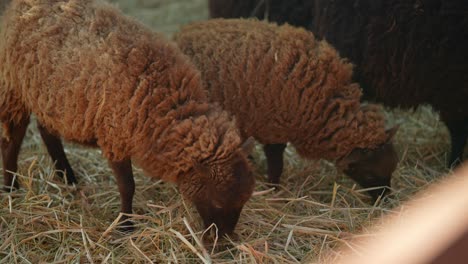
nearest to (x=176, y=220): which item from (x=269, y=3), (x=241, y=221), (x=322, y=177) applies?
(x=241, y=221)

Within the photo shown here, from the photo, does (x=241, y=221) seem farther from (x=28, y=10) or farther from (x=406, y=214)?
(x=28, y=10)

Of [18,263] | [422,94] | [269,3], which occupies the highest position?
[269,3]

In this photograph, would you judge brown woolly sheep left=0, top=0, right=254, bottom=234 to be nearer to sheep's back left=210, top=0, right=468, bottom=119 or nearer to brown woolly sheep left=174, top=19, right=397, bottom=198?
brown woolly sheep left=174, top=19, right=397, bottom=198

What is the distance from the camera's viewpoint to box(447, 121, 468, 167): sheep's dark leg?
4805mm

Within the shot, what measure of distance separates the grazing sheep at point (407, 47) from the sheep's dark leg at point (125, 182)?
1.95 metres

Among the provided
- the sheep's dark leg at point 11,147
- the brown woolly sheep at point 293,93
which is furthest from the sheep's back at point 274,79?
the sheep's dark leg at point 11,147

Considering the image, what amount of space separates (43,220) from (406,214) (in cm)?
244

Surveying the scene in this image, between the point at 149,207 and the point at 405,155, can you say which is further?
the point at 405,155

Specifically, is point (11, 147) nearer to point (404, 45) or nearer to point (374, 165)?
point (374, 165)

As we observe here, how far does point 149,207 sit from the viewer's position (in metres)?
4.22

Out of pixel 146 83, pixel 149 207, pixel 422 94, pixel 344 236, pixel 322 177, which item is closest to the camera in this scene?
pixel 146 83

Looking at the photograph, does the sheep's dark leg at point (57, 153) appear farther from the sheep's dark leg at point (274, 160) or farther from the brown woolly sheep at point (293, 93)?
the sheep's dark leg at point (274, 160)

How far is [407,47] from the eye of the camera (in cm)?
436

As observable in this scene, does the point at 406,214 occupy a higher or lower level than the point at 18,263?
higher
